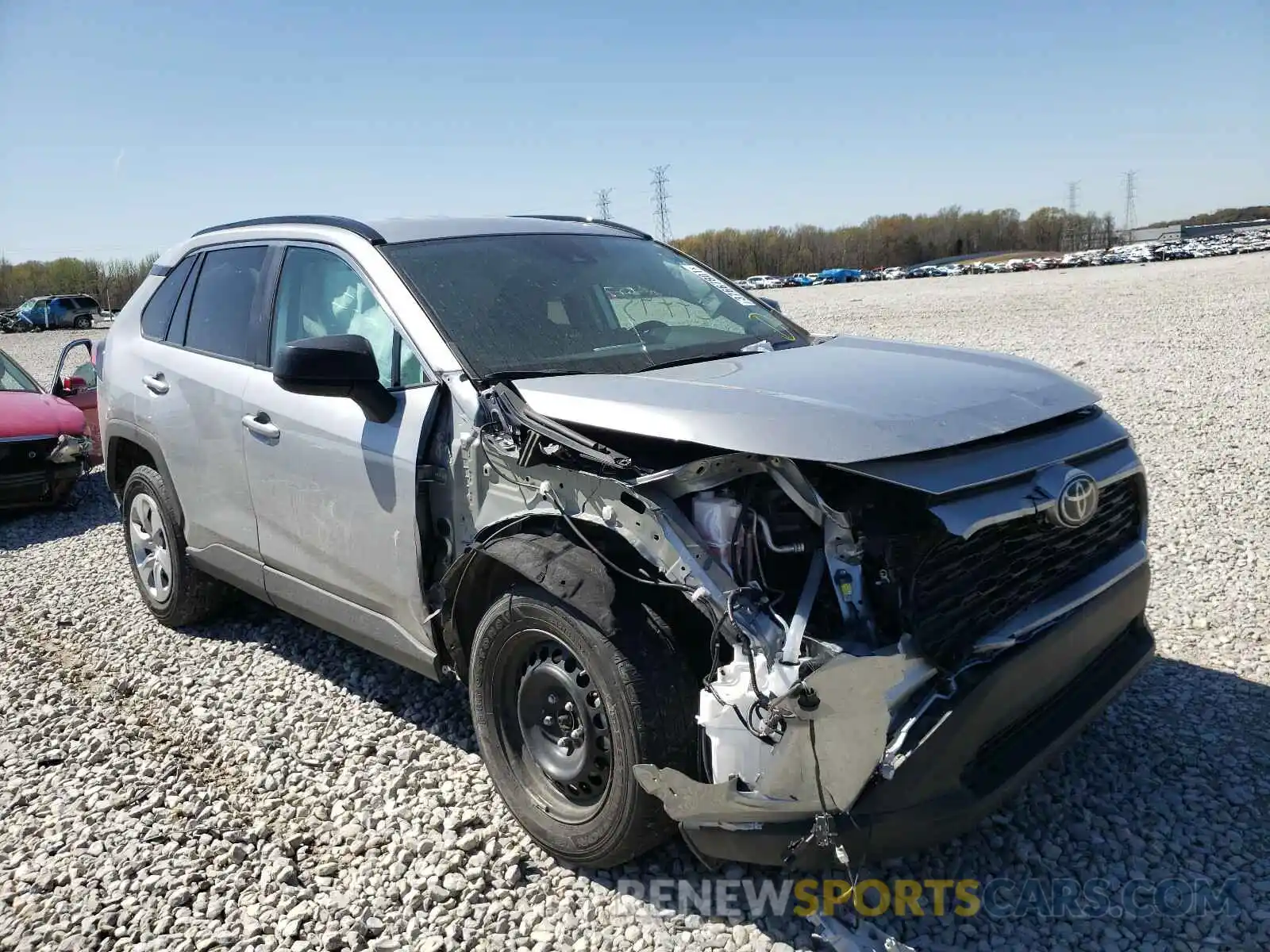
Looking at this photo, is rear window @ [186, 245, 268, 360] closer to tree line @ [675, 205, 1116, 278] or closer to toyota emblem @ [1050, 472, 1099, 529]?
toyota emblem @ [1050, 472, 1099, 529]

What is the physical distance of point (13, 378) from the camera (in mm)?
9547

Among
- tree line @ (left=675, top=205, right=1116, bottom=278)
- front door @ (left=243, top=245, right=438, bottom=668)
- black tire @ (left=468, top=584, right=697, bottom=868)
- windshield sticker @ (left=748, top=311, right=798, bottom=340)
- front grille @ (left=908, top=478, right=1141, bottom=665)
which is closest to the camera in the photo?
front grille @ (left=908, top=478, right=1141, bottom=665)

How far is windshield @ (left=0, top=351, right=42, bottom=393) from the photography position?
30.8ft

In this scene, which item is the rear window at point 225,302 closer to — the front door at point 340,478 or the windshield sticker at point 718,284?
the front door at point 340,478

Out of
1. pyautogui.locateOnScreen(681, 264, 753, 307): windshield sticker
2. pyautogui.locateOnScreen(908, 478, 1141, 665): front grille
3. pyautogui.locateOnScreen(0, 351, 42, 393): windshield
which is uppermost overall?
pyautogui.locateOnScreen(681, 264, 753, 307): windshield sticker

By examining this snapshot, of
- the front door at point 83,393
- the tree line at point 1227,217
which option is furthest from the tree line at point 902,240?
the front door at point 83,393

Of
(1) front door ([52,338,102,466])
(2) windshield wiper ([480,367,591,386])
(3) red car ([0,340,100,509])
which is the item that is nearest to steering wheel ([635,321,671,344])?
(2) windshield wiper ([480,367,591,386])

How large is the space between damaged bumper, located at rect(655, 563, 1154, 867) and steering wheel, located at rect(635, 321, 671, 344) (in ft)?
5.71

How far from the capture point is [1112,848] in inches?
116

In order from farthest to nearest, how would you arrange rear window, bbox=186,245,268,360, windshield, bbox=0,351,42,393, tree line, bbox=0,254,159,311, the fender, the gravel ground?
tree line, bbox=0,254,159,311 → windshield, bbox=0,351,42,393 → the fender → rear window, bbox=186,245,268,360 → the gravel ground

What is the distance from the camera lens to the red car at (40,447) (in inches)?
322

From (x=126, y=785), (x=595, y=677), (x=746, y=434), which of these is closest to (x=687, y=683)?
(x=595, y=677)

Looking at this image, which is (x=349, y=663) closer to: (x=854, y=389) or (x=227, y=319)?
(x=227, y=319)

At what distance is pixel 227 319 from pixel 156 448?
888mm
